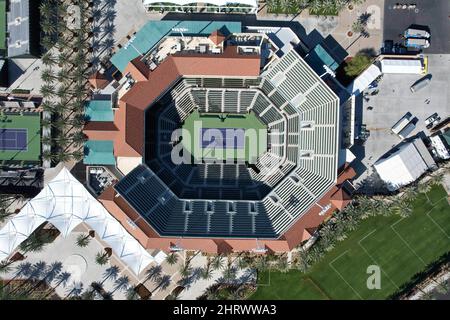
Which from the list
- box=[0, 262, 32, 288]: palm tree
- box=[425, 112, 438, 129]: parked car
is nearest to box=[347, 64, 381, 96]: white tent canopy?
box=[425, 112, 438, 129]: parked car

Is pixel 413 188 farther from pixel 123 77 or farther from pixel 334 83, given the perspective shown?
pixel 123 77

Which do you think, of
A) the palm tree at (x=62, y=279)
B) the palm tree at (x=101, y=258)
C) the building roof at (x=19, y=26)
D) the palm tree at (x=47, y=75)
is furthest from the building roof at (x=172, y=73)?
the palm tree at (x=62, y=279)

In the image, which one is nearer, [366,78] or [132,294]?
[366,78]

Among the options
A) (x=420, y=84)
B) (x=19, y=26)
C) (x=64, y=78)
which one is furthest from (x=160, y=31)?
(x=420, y=84)

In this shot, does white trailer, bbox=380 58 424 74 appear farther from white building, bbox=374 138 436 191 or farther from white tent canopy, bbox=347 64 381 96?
white building, bbox=374 138 436 191

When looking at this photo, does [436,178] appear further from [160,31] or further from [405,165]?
[160,31]

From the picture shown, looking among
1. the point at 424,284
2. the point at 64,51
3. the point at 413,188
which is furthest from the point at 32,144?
the point at 424,284
